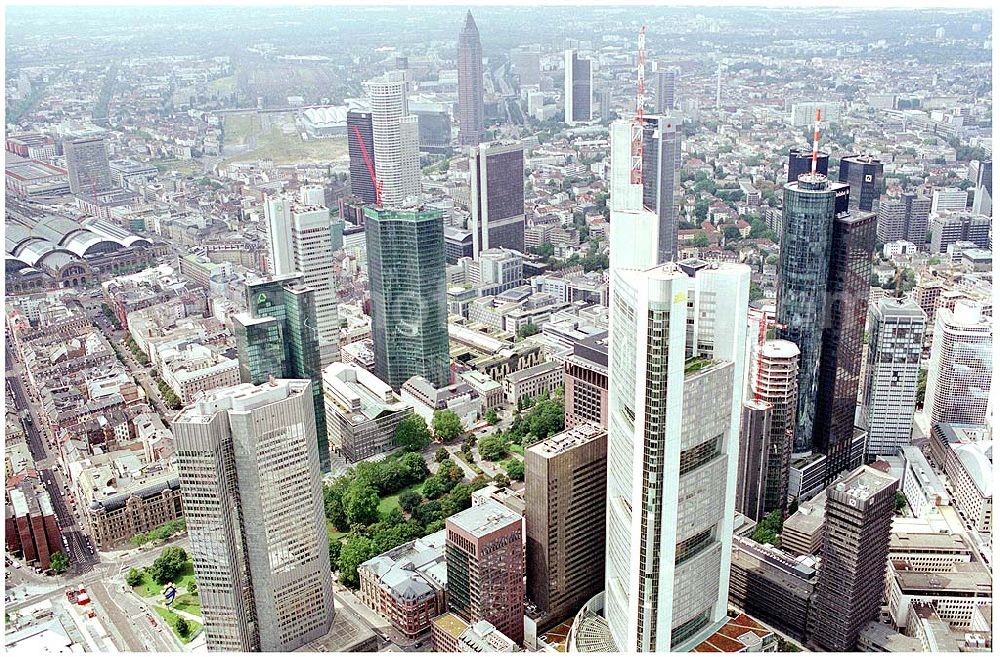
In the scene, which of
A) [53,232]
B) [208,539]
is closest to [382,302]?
[208,539]

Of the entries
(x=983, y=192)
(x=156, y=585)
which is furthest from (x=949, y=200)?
(x=156, y=585)

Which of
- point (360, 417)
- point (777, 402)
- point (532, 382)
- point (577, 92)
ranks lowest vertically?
point (532, 382)

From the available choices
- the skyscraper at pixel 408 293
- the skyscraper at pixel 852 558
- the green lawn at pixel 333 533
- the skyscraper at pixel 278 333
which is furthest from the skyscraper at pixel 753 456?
the skyscraper at pixel 408 293

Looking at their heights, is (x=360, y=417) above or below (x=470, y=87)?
below

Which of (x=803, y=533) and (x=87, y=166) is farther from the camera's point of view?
(x=87, y=166)

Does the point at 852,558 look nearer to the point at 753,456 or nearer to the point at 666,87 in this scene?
the point at 753,456

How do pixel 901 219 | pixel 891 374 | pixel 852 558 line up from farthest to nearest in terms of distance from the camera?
pixel 901 219, pixel 891 374, pixel 852 558

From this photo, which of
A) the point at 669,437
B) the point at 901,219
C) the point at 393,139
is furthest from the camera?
the point at 393,139

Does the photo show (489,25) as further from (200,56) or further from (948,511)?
(948,511)
